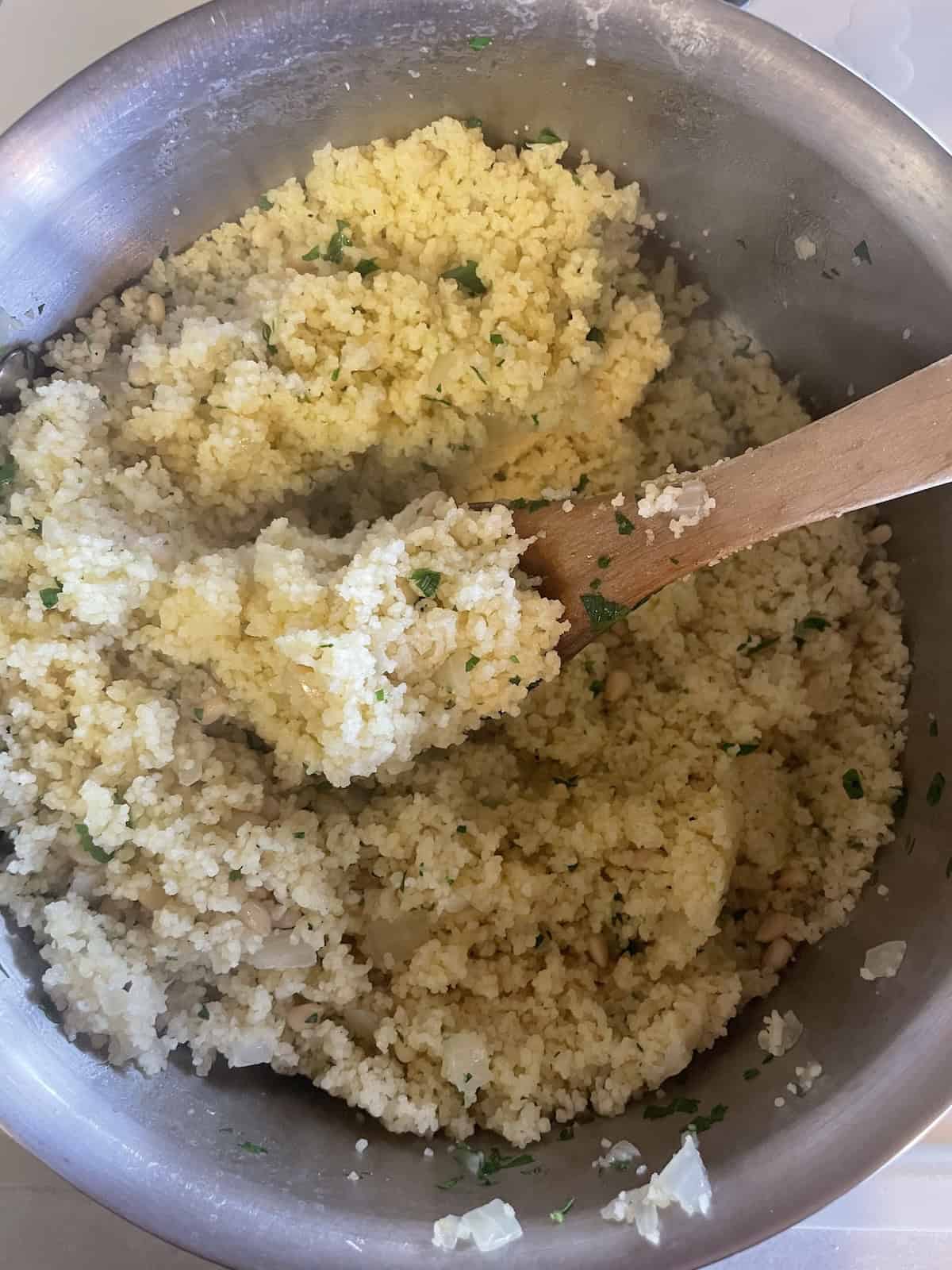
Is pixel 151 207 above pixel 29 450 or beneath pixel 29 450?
above

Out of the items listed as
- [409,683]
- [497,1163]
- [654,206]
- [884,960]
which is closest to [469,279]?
[654,206]

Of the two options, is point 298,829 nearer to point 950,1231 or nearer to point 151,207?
point 151,207

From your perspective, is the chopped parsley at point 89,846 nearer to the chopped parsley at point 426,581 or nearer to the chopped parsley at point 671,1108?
the chopped parsley at point 426,581

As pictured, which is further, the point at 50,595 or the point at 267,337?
the point at 267,337

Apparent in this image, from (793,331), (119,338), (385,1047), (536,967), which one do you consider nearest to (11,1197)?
(385,1047)

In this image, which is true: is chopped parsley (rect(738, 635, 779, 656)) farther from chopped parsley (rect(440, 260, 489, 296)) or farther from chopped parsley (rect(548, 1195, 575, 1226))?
chopped parsley (rect(548, 1195, 575, 1226))

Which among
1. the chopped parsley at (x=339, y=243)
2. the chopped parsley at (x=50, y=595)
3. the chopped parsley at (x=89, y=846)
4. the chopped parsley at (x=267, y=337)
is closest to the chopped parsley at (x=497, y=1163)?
the chopped parsley at (x=89, y=846)

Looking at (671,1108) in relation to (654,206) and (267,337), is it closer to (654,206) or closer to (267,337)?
(267,337)
